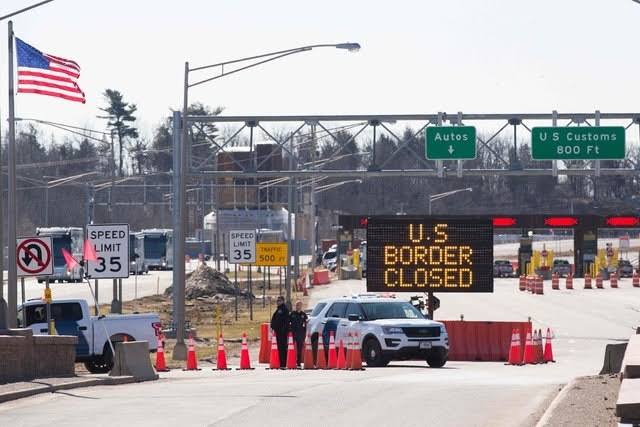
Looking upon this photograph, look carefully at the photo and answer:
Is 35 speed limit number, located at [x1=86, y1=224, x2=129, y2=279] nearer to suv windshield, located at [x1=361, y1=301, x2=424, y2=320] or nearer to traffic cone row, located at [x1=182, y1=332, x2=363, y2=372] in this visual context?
traffic cone row, located at [x1=182, y1=332, x2=363, y2=372]

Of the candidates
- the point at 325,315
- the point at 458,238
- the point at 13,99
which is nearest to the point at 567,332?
the point at 458,238

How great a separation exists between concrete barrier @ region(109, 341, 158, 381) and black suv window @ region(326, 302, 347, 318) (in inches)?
297

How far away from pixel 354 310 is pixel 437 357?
2199 mm

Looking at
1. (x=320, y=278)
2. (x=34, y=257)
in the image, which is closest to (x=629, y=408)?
(x=34, y=257)

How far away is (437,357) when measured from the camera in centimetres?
3209

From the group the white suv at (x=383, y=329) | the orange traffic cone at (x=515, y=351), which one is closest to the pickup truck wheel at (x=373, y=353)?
the white suv at (x=383, y=329)

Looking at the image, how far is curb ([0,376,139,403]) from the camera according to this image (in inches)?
804

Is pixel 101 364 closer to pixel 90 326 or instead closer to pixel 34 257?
pixel 90 326

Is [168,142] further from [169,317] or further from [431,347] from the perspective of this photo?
[431,347]

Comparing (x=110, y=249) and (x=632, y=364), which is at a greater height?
(x=110, y=249)

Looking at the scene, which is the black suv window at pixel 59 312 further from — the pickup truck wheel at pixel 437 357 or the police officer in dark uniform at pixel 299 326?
the pickup truck wheel at pixel 437 357

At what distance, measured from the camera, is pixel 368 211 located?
184250mm

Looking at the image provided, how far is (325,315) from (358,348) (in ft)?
10.6

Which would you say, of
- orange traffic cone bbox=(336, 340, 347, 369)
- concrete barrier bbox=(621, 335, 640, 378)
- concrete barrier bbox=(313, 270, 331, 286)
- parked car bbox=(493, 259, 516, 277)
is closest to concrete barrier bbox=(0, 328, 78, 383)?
orange traffic cone bbox=(336, 340, 347, 369)
